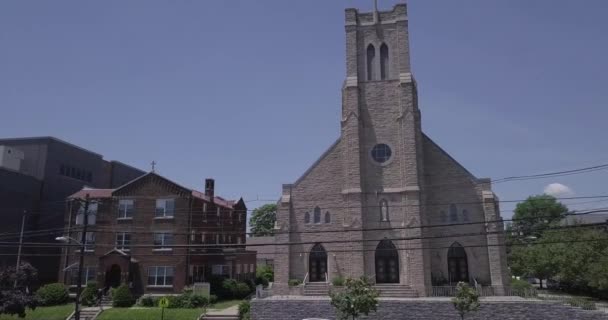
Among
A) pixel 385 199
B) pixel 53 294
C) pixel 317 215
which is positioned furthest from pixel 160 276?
pixel 385 199

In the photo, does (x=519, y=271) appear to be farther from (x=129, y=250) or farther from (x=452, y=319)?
(x=129, y=250)

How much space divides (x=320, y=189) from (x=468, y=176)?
11.3m

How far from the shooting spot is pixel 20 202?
46.7 metres

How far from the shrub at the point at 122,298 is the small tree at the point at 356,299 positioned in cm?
1751

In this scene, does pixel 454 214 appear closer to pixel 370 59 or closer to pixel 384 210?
pixel 384 210

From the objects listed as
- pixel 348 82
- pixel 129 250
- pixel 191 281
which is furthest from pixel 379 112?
pixel 129 250

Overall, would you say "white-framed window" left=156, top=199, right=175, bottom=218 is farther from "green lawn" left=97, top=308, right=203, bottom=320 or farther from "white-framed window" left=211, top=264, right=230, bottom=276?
"green lawn" left=97, top=308, right=203, bottom=320

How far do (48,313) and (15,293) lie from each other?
4.18 m

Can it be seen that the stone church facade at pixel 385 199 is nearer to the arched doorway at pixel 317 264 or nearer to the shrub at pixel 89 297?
the arched doorway at pixel 317 264

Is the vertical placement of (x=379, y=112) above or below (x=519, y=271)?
above

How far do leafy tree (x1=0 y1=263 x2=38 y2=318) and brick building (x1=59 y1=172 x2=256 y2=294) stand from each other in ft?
24.0

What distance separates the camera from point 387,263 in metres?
34.9

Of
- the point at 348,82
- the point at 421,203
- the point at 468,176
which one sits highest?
the point at 348,82

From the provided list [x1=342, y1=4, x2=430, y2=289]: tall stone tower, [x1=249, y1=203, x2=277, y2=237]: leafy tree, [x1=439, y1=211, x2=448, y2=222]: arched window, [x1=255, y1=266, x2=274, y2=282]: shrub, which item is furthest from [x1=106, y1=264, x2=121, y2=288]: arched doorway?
[x1=249, y1=203, x2=277, y2=237]: leafy tree
